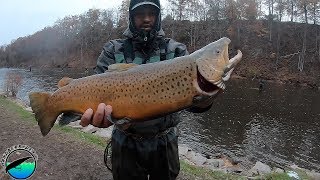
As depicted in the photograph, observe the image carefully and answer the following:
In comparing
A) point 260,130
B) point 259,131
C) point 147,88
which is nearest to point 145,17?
point 147,88

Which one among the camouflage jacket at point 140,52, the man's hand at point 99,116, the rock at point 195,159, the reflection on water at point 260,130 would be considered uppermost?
the camouflage jacket at point 140,52

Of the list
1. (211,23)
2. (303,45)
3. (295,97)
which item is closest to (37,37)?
(211,23)

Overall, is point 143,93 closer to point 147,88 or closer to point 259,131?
point 147,88

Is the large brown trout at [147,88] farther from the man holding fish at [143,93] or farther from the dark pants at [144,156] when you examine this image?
the dark pants at [144,156]

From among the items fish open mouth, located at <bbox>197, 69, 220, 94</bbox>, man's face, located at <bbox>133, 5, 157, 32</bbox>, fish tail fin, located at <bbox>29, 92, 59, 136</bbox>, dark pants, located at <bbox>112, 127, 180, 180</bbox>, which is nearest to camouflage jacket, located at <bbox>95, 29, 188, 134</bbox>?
man's face, located at <bbox>133, 5, 157, 32</bbox>

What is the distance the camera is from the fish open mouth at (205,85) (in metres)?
3.16

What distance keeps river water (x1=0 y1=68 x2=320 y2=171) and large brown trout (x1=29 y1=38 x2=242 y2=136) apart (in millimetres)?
13669

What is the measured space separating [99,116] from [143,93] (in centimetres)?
44

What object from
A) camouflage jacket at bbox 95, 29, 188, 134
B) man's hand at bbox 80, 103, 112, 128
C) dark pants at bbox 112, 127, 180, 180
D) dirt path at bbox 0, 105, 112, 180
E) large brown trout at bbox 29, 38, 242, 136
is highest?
camouflage jacket at bbox 95, 29, 188, 134

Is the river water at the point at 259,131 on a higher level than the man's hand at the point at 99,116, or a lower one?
lower

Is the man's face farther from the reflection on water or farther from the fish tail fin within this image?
the reflection on water

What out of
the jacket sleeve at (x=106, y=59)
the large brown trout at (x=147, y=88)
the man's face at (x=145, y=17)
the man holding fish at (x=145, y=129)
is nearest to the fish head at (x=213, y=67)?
the large brown trout at (x=147, y=88)

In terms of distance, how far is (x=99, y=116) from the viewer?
3275 millimetres

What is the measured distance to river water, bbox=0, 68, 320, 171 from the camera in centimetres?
1745
